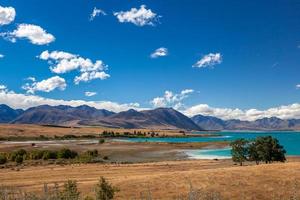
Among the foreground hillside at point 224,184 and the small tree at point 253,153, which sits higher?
the small tree at point 253,153

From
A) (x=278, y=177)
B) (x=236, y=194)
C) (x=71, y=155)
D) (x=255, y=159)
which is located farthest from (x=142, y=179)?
(x=71, y=155)

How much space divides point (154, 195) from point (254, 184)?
1347cm

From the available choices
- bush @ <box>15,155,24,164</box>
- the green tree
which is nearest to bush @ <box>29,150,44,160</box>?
bush @ <box>15,155,24,164</box>

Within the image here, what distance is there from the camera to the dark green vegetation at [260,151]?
3745 inches

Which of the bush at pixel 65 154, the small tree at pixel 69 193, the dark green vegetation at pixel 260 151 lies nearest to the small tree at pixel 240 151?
the dark green vegetation at pixel 260 151

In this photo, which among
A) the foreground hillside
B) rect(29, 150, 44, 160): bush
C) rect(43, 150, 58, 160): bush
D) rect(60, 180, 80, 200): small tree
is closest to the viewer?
rect(60, 180, 80, 200): small tree

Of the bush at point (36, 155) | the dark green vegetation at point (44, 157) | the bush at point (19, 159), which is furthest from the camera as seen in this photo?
the bush at point (36, 155)

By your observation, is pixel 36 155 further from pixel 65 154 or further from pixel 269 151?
pixel 269 151

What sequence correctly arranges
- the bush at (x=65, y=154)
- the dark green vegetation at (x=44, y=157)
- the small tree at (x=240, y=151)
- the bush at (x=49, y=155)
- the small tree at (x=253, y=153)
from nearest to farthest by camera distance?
1. the small tree at (x=253, y=153)
2. the small tree at (x=240, y=151)
3. the dark green vegetation at (x=44, y=157)
4. the bush at (x=49, y=155)
5. the bush at (x=65, y=154)

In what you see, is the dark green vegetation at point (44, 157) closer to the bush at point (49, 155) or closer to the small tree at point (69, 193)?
the bush at point (49, 155)

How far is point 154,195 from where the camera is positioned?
165 feet

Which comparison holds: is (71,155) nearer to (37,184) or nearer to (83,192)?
(37,184)

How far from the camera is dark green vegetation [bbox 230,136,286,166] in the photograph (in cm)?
9512

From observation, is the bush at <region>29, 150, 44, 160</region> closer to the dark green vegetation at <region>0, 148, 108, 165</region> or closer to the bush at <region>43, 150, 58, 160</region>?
the dark green vegetation at <region>0, 148, 108, 165</region>
